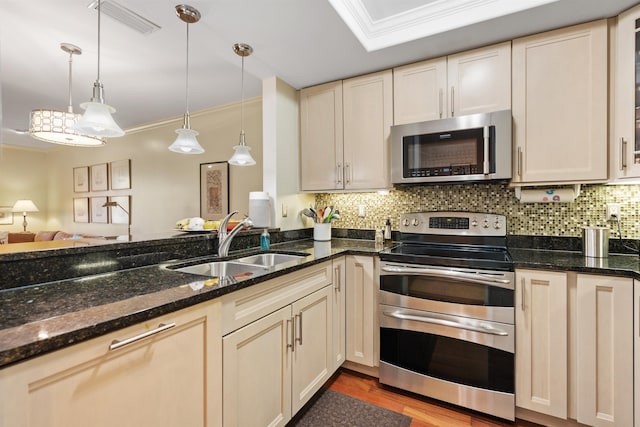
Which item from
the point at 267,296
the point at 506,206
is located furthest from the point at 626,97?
the point at 267,296

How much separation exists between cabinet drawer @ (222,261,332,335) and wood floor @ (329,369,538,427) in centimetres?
78

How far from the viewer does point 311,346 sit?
1715 millimetres

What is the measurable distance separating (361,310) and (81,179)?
5.73 meters

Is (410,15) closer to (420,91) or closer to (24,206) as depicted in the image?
(420,91)

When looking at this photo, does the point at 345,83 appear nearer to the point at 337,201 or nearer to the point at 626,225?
the point at 337,201

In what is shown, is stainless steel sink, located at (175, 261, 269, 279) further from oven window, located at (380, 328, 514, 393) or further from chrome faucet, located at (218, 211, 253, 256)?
oven window, located at (380, 328, 514, 393)

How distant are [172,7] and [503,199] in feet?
7.83

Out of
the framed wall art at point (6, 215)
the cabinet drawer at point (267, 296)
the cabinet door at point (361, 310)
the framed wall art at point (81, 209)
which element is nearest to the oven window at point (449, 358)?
the cabinet door at point (361, 310)

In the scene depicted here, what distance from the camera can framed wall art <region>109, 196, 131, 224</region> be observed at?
448 cm

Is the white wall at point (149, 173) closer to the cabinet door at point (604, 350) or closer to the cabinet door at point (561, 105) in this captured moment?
the cabinet door at point (561, 105)

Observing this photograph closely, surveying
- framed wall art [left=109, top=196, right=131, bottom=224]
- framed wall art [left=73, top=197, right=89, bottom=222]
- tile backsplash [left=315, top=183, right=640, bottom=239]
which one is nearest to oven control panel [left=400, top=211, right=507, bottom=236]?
tile backsplash [left=315, top=183, right=640, bottom=239]

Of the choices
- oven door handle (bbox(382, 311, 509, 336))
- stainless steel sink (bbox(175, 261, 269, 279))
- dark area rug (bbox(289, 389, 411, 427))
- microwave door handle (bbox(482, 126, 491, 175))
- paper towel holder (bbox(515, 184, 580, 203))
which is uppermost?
microwave door handle (bbox(482, 126, 491, 175))

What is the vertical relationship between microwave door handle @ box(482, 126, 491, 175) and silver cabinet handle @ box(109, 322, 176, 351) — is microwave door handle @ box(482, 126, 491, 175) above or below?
above

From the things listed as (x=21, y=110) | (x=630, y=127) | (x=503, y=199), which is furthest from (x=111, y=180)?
(x=630, y=127)
